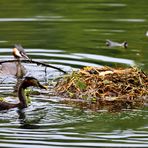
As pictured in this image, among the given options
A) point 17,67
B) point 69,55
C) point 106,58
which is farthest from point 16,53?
point 106,58

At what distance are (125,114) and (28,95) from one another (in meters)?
1.86

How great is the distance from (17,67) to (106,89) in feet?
9.51

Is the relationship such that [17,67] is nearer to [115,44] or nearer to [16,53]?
[16,53]

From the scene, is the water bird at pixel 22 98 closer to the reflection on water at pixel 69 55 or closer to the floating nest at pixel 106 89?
the reflection on water at pixel 69 55

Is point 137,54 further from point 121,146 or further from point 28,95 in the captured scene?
point 121,146

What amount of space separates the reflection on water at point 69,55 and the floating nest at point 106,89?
345mm

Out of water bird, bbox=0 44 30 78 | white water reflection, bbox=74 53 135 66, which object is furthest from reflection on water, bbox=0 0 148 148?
water bird, bbox=0 44 30 78

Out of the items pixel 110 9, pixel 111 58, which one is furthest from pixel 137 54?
pixel 110 9

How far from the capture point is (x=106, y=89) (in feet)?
44.0

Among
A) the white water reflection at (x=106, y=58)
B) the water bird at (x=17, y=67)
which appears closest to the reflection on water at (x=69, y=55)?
the white water reflection at (x=106, y=58)

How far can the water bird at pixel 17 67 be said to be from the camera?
51.7 ft

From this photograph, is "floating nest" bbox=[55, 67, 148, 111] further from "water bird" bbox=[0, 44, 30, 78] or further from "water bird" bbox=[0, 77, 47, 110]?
"water bird" bbox=[0, 44, 30, 78]

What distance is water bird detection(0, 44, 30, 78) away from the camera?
51.7ft

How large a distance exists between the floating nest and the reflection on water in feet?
1.13
